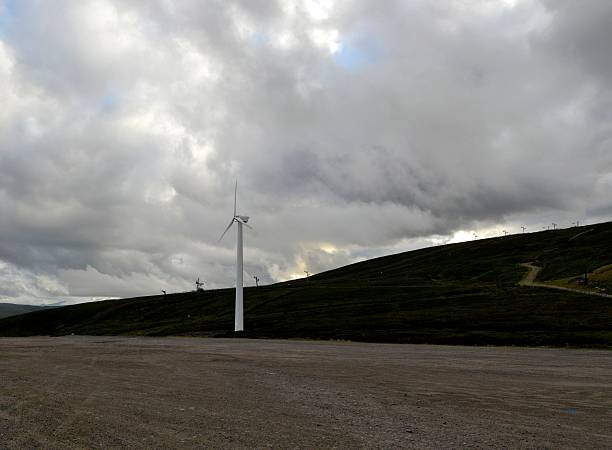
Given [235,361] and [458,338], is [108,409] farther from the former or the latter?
[458,338]

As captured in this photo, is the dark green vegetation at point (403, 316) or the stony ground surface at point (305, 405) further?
the dark green vegetation at point (403, 316)

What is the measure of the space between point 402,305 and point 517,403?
10921 centimetres

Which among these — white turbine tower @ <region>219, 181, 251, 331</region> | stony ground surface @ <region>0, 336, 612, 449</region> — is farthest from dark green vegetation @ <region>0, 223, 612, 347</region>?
stony ground surface @ <region>0, 336, 612, 449</region>

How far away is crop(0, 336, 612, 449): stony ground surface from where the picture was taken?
18.1m

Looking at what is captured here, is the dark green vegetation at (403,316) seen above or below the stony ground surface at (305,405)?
above

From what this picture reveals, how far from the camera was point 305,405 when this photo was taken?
2439 centimetres

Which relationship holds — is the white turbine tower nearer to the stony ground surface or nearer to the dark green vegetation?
the dark green vegetation

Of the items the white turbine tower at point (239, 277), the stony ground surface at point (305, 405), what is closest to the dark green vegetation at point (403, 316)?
the white turbine tower at point (239, 277)

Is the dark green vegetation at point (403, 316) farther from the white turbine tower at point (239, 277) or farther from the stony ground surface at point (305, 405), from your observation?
the stony ground surface at point (305, 405)

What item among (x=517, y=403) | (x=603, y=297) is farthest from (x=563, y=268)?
(x=517, y=403)

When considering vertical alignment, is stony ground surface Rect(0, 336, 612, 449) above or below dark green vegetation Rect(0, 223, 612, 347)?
below

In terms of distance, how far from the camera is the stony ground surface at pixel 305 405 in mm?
18141

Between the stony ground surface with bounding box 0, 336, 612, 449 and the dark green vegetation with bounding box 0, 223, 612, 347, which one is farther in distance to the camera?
the dark green vegetation with bounding box 0, 223, 612, 347

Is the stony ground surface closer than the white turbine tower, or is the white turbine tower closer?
the stony ground surface
